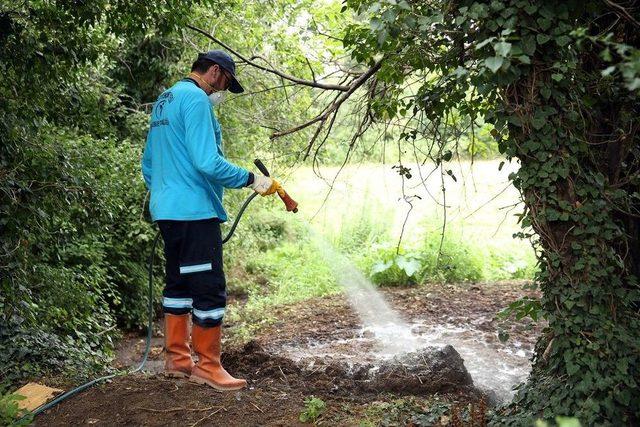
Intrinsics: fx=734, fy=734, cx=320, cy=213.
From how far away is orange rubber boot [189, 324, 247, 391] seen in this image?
15.7 ft

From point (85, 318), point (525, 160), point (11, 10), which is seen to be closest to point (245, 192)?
point (85, 318)

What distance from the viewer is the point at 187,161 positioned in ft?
15.2

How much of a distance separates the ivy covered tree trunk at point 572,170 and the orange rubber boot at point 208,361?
1.89m

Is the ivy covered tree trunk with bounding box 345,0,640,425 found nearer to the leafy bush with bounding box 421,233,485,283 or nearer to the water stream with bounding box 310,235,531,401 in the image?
the water stream with bounding box 310,235,531,401

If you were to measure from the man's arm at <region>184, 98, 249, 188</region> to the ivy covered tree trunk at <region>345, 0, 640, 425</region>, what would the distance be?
4.54ft

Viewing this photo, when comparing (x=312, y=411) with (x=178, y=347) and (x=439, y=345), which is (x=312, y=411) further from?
(x=439, y=345)

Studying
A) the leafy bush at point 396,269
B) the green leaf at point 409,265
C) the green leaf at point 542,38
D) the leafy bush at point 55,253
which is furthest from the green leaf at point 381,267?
the green leaf at point 542,38

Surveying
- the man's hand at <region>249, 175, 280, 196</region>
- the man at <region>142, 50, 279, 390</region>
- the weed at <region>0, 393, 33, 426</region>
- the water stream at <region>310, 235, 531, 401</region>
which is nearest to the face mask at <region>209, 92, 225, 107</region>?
the man at <region>142, 50, 279, 390</region>

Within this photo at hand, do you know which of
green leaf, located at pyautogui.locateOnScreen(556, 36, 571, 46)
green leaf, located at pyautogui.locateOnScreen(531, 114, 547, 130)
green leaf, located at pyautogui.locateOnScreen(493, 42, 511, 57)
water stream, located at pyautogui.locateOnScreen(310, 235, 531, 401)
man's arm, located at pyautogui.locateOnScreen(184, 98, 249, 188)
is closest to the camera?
green leaf, located at pyautogui.locateOnScreen(493, 42, 511, 57)

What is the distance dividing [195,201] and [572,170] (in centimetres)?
226

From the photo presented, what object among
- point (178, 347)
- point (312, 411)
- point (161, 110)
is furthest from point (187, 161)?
point (312, 411)

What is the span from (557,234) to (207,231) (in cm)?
215

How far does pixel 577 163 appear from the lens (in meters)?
3.58

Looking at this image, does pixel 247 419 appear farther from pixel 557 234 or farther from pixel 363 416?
pixel 557 234
